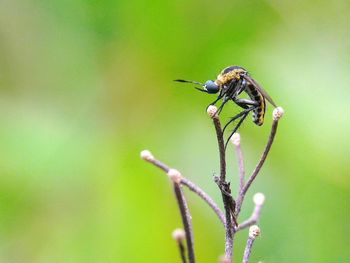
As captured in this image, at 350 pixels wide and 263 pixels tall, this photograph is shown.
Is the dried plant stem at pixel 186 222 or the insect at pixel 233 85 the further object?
the insect at pixel 233 85

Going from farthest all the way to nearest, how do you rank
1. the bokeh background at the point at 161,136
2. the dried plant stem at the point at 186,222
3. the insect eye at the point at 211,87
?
1. the bokeh background at the point at 161,136
2. the insect eye at the point at 211,87
3. the dried plant stem at the point at 186,222

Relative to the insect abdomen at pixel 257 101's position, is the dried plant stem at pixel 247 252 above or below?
below

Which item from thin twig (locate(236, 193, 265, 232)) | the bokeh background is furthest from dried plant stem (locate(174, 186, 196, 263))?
the bokeh background

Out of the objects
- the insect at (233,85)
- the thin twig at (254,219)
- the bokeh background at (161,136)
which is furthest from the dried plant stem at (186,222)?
the bokeh background at (161,136)

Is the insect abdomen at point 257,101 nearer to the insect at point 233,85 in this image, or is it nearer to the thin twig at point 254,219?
the insect at point 233,85

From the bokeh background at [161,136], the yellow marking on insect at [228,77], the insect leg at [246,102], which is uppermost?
the yellow marking on insect at [228,77]

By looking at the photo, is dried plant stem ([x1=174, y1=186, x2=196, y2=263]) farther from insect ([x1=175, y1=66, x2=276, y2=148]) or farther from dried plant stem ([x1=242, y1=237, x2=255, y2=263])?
insect ([x1=175, y1=66, x2=276, y2=148])

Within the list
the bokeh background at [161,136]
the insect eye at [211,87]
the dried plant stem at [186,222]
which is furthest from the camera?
the bokeh background at [161,136]
